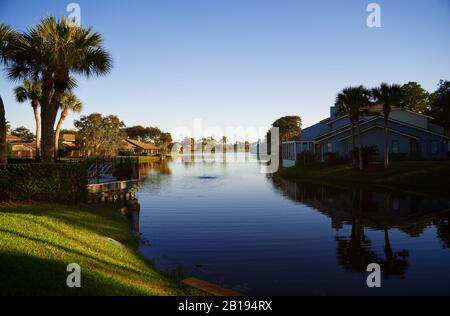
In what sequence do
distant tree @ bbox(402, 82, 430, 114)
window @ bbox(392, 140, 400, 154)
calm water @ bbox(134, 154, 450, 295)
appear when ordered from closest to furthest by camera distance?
calm water @ bbox(134, 154, 450, 295), window @ bbox(392, 140, 400, 154), distant tree @ bbox(402, 82, 430, 114)

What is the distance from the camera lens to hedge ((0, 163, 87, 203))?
15.2m

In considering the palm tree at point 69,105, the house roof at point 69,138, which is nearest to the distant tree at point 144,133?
the house roof at point 69,138

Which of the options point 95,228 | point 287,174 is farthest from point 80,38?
point 287,174

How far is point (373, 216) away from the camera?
18.8m

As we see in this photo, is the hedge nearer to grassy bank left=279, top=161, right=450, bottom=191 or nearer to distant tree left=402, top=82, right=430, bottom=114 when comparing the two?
grassy bank left=279, top=161, right=450, bottom=191

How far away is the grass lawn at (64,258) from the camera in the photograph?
683 centimetres

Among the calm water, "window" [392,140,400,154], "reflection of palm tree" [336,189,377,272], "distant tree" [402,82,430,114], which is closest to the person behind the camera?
the calm water

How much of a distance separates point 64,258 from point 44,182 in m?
9.36

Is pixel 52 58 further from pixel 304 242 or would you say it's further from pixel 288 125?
pixel 288 125

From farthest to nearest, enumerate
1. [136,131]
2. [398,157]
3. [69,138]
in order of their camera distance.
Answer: [136,131] < [69,138] < [398,157]

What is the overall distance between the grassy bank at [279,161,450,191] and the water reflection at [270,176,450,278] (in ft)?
15.1
